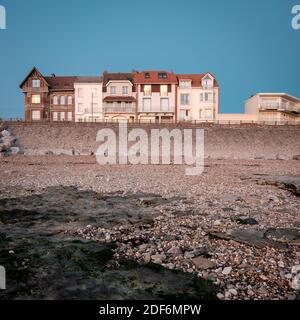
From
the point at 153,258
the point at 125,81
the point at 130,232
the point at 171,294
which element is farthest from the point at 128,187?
the point at 125,81

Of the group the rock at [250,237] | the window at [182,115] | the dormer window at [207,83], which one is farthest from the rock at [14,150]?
the dormer window at [207,83]

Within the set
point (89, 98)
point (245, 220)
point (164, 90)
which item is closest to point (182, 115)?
point (164, 90)

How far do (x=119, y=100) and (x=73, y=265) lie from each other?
54929mm

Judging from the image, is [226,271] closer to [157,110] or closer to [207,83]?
[157,110]

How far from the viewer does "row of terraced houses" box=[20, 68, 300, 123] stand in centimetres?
5919

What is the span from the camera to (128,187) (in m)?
14.4

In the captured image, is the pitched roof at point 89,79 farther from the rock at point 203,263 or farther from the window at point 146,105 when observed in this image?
the rock at point 203,263

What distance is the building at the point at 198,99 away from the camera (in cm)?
6006

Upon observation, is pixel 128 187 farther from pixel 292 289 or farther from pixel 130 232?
pixel 292 289

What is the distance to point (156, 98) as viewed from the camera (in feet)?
195

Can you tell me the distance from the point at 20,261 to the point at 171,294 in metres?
2.87

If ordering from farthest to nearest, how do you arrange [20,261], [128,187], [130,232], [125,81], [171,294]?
[125,81] < [128,187] < [130,232] < [20,261] < [171,294]

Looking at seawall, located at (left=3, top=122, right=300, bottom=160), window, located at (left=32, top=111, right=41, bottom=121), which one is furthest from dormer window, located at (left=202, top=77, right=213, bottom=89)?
window, located at (left=32, top=111, right=41, bottom=121)

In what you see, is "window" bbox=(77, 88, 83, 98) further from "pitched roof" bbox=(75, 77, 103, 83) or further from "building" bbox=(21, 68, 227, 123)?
"pitched roof" bbox=(75, 77, 103, 83)
